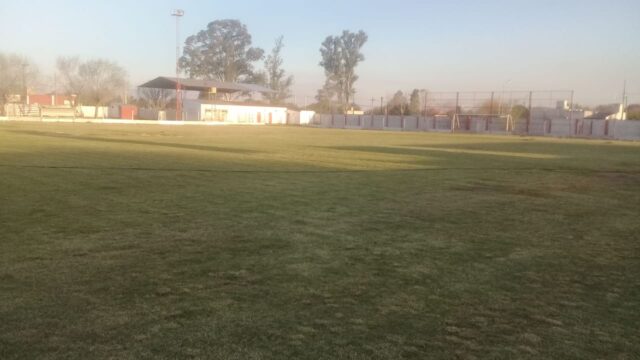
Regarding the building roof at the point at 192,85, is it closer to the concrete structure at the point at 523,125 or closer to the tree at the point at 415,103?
the concrete structure at the point at 523,125

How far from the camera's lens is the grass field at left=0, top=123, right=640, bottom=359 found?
3.38 meters

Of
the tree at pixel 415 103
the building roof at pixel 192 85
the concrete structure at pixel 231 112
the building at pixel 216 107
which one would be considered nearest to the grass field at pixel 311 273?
the tree at pixel 415 103

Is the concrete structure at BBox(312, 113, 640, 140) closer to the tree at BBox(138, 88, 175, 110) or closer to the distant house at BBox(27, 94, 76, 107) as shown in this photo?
the tree at BBox(138, 88, 175, 110)

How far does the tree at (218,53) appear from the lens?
104m

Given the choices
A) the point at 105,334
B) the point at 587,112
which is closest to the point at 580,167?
the point at 105,334

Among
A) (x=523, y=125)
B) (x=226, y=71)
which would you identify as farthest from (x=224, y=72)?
(x=523, y=125)

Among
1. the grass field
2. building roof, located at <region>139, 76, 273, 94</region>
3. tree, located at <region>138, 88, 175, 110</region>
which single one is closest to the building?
building roof, located at <region>139, 76, 273, 94</region>

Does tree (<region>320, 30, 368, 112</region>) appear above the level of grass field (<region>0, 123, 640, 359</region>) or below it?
above

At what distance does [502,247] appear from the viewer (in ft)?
19.8

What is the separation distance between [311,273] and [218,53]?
4067 inches

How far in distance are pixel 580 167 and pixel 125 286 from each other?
15.8 m

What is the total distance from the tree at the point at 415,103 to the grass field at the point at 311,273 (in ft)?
202

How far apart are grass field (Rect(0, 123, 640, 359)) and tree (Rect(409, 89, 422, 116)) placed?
61.6 meters

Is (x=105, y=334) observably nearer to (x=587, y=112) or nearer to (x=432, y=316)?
(x=432, y=316)
